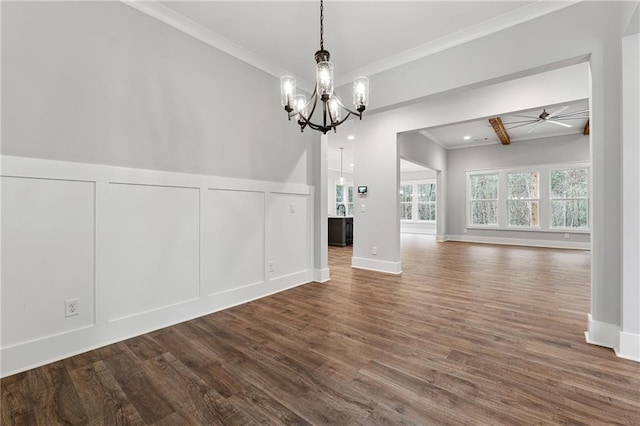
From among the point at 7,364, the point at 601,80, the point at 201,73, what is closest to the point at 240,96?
the point at 201,73

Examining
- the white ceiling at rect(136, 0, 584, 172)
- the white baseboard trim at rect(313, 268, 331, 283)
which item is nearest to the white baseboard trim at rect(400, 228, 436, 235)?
the white baseboard trim at rect(313, 268, 331, 283)

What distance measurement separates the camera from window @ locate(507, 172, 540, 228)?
7820 mm

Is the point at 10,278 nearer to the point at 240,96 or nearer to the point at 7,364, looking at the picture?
the point at 7,364

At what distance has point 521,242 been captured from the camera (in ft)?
25.9

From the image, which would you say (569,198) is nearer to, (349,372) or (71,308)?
(349,372)

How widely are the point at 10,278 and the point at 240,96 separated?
2.46 m

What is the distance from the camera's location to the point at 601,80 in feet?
7.04

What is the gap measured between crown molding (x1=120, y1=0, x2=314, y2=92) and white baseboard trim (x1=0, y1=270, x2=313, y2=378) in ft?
8.62

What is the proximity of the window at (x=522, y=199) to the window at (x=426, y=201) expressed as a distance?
329cm

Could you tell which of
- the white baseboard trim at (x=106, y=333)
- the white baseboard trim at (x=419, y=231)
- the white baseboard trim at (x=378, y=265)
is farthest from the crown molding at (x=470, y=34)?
the white baseboard trim at (x=419, y=231)

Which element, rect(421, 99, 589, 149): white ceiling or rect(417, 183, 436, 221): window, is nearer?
rect(421, 99, 589, 149): white ceiling

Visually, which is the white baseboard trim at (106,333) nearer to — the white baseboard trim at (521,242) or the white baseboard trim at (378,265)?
the white baseboard trim at (378,265)

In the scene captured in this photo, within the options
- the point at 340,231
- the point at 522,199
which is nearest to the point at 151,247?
the point at 340,231

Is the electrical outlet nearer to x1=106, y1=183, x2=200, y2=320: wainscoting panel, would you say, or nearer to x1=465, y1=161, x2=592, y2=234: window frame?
x1=106, y1=183, x2=200, y2=320: wainscoting panel
